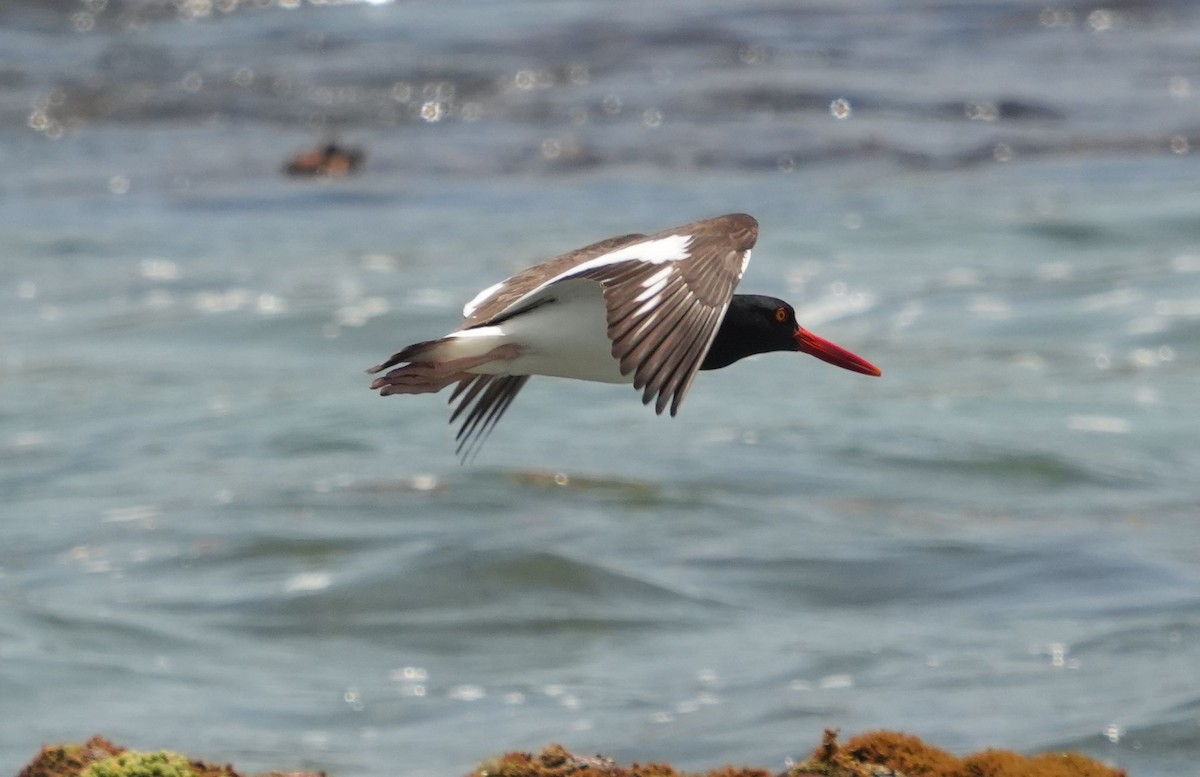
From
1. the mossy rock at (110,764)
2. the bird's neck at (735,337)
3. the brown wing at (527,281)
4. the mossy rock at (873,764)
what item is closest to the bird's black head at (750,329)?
the bird's neck at (735,337)

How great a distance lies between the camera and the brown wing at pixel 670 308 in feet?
15.6

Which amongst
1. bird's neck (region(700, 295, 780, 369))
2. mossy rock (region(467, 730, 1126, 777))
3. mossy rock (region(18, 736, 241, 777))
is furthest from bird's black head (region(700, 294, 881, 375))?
mossy rock (region(18, 736, 241, 777))

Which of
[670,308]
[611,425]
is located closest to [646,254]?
[670,308]

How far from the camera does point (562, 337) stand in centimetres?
561

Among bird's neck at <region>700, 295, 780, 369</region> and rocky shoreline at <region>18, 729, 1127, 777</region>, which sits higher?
bird's neck at <region>700, 295, 780, 369</region>

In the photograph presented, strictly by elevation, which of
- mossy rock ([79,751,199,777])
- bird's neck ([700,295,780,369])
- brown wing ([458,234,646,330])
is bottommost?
mossy rock ([79,751,199,777])

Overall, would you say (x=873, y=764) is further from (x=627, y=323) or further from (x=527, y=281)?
(x=527, y=281)

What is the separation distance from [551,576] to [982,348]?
17.7ft

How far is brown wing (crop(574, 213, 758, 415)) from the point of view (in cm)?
477

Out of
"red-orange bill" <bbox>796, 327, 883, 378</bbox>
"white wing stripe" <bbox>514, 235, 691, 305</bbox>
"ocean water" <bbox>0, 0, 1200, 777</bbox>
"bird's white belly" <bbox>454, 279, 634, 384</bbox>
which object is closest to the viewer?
"white wing stripe" <bbox>514, 235, 691, 305</bbox>

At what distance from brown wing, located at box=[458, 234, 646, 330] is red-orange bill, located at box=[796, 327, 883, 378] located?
2.14ft

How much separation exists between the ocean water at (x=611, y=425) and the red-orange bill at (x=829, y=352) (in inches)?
80.8

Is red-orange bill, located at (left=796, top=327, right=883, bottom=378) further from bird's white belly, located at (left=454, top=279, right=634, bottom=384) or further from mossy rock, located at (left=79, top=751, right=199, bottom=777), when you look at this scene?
mossy rock, located at (left=79, top=751, right=199, bottom=777)

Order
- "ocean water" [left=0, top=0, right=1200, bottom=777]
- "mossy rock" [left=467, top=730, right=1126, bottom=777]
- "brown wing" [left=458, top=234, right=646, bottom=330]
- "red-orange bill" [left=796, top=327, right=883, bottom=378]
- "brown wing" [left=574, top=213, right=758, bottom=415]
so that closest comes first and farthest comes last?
"mossy rock" [left=467, top=730, right=1126, bottom=777] → "brown wing" [left=574, top=213, right=758, bottom=415] → "brown wing" [left=458, top=234, right=646, bottom=330] → "red-orange bill" [left=796, top=327, right=883, bottom=378] → "ocean water" [left=0, top=0, right=1200, bottom=777]
